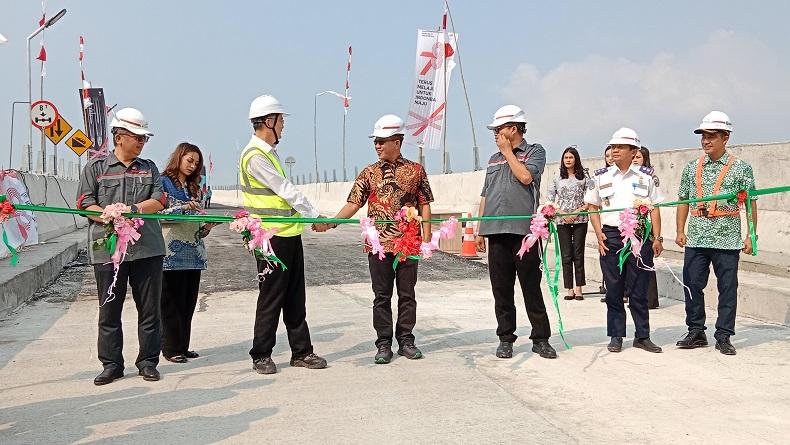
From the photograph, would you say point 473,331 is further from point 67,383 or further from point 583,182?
point 67,383

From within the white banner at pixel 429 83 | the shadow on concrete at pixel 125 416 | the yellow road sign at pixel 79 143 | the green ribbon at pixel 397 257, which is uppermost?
the white banner at pixel 429 83

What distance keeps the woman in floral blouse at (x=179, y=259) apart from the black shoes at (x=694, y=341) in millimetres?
4214

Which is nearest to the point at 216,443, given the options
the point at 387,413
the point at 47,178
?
the point at 387,413

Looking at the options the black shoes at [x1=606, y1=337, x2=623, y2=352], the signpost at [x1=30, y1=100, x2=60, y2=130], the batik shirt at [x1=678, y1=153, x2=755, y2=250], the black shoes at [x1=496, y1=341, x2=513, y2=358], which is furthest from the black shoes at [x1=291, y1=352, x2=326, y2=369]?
the signpost at [x1=30, y1=100, x2=60, y2=130]

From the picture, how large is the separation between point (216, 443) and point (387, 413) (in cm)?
107

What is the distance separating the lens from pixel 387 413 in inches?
185

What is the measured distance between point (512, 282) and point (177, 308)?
9.46 feet

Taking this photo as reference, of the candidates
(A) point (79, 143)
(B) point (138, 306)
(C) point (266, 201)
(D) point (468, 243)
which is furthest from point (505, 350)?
(A) point (79, 143)

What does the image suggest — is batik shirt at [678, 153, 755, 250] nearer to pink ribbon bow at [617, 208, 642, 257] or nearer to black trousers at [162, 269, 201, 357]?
pink ribbon bow at [617, 208, 642, 257]

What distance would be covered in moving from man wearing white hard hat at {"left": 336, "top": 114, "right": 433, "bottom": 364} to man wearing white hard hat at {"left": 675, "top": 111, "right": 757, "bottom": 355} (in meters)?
2.33

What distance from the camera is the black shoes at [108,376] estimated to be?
5547 millimetres

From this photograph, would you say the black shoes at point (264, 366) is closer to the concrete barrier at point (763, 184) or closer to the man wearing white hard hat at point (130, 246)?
the man wearing white hard hat at point (130, 246)

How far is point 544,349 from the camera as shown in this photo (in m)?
6.32

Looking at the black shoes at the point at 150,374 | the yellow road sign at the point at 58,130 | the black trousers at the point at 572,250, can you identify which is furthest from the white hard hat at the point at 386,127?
the yellow road sign at the point at 58,130
